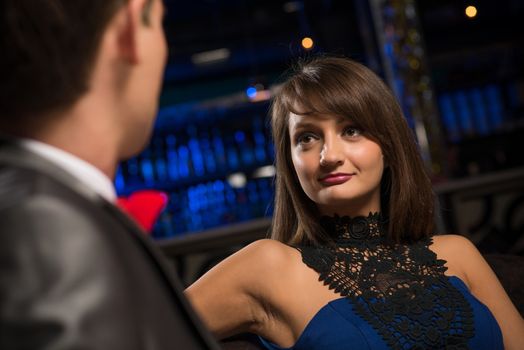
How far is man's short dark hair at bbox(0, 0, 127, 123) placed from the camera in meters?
0.68

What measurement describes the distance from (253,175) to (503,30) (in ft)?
9.32

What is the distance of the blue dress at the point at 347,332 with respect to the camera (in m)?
1.72

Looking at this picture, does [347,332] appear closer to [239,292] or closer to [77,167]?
[239,292]

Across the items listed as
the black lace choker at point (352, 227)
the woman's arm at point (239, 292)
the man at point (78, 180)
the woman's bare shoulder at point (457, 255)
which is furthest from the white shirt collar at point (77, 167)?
the woman's bare shoulder at point (457, 255)

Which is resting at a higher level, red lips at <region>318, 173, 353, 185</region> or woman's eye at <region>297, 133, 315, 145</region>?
woman's eye at <region>297, 133, 315, 145</region>

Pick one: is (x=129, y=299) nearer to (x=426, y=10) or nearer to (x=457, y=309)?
(x=457, y=309)

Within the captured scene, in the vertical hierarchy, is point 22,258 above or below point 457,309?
above

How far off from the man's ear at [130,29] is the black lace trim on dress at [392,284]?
1.16m

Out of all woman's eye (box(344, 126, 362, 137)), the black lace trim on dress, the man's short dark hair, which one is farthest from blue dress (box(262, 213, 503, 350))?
the man's short dark hair

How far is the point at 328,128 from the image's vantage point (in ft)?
5.95

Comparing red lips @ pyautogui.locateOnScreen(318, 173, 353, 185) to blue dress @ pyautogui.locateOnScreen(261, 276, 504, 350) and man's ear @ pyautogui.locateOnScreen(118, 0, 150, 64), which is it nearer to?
blue dress @ pyautogui.locateOnScreen(261, 276, 504, 350)

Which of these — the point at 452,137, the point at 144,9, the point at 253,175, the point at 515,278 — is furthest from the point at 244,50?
the point at 144,9

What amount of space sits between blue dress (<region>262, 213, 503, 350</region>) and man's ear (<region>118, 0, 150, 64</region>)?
112 cm

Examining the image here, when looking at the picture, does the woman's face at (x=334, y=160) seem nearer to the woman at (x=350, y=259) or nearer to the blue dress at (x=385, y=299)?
the woman at (x=350, y=259)
